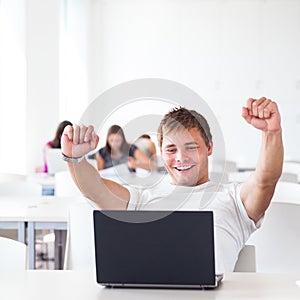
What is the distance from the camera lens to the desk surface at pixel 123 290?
179 cm

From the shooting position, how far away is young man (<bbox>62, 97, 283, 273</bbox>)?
86.0 inches

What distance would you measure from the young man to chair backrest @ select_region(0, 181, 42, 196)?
1980 mm

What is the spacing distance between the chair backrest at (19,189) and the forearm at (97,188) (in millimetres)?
1994

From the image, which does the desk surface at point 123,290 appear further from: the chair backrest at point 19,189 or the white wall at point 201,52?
the white wall at point 201,52

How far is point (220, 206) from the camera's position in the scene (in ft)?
7.50

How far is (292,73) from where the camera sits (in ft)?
27.8

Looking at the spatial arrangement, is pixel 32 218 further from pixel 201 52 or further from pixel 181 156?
pixel 201 52

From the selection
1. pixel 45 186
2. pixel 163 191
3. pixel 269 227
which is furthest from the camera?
pixel 45 186

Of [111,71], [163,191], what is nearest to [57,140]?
[111,71]

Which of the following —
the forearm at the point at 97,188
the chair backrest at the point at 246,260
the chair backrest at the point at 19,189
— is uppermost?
the chair backrest at the point at 19,189

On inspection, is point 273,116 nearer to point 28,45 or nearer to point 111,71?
point 28,45

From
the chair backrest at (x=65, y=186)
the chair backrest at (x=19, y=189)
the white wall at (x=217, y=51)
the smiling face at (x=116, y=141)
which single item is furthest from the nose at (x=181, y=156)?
the white wall at (x=217, y=51)

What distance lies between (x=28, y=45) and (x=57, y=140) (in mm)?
1014

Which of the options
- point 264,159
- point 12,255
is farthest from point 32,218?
point 264,159
